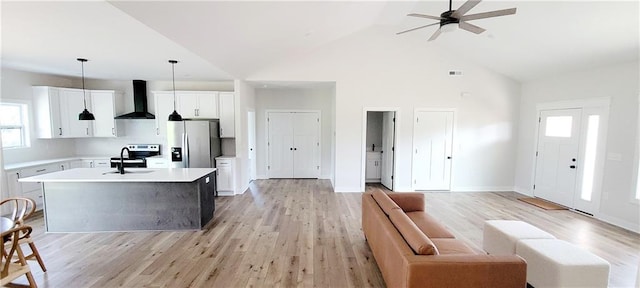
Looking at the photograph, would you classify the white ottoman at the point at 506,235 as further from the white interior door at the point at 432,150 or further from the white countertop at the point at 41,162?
the white countertop at the point at 41,162

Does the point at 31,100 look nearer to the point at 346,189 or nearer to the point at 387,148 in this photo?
the point at 346,189

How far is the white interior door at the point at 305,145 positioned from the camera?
734 cm

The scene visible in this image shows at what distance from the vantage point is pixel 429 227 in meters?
3.03

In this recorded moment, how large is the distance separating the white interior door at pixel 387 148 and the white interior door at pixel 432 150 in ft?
1.73

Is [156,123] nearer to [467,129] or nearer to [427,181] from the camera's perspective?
[427,181]

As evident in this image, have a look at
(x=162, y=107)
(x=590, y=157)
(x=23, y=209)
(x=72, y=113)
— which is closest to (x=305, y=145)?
(x=162, y=107)

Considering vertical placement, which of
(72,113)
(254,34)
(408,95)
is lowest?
(72,113)

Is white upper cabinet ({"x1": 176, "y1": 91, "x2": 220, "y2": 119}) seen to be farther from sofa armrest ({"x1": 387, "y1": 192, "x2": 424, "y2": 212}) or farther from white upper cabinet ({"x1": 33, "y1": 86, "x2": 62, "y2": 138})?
sofa armrest ({"x1": 387, "y1": 192, "x2": 424, "y2": 212})

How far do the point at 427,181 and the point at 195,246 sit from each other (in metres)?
5.11

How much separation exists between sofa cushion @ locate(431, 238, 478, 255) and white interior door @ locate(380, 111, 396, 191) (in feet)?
12.2

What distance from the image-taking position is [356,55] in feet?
19.4

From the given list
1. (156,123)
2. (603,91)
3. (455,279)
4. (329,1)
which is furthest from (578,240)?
(156,123)

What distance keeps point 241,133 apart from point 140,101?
Answer: 2.54m

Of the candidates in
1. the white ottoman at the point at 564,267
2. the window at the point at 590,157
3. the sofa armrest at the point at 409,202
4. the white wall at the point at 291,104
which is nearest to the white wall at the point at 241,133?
the white wall at the point at 291,104
